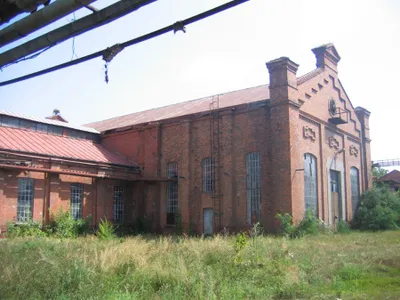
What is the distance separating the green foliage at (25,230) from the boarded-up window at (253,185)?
9.74 metres

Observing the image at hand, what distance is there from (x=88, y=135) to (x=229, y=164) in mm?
10628

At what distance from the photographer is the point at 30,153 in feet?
64.6

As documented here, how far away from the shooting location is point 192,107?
26125 mm

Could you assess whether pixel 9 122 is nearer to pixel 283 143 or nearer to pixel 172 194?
pixel 172 194

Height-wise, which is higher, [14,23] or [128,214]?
[14,23]

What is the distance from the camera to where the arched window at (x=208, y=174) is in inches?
852

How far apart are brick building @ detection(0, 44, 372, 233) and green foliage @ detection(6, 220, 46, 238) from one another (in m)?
0.46

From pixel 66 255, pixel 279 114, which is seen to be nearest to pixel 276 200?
pixel 279 114

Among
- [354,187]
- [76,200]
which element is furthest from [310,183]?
[76,200]

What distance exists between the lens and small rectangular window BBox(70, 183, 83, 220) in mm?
21688

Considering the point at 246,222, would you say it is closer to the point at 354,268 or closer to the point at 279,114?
the point at 279,114

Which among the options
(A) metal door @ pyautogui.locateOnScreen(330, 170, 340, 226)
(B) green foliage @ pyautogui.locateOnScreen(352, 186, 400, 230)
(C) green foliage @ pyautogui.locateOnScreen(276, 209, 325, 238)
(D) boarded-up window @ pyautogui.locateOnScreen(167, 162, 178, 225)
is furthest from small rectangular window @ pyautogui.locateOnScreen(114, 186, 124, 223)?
(B) green foliage @ pyautogui.locateOnScreen(352, 186, 400, 230)

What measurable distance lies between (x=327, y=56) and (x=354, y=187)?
28.1 ft

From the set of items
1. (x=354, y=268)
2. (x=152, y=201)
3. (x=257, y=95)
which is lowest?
Answer: (x=354, y=268)
